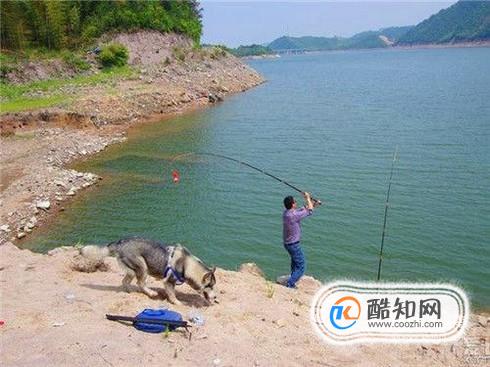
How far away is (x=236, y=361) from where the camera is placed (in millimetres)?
7738

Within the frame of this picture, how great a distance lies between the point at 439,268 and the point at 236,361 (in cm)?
939

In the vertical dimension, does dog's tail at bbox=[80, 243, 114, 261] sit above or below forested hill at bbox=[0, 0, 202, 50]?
below

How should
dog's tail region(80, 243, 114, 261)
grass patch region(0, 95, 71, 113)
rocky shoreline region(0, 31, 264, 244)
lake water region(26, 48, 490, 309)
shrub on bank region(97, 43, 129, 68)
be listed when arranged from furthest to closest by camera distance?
shrub on bank region(97, 43, 129, 68)
grass patch region(0, 95, 71, 113)
rocky shoreline region(0, 31, 264, 244)
lake water region(26, 48, 490, 309)
dog's tail region(80, 243, 114, 261)

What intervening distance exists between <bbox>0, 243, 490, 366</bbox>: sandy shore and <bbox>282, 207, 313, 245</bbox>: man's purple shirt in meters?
1.26

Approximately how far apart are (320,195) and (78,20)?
50339 millimetres

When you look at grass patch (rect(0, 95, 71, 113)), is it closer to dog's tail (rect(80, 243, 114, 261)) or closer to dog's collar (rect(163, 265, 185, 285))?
dog's tail (rect(80, 243, 114, 261))

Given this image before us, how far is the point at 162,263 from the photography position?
9.75 m

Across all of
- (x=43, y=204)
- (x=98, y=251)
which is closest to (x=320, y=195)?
(x=43, y=204)

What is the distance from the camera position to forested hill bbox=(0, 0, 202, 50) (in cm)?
5244

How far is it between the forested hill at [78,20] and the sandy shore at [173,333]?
48861 millimetres

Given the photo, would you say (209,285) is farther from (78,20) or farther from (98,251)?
(78,20)

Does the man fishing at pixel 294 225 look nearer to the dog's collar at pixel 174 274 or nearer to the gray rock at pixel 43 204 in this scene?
the dog's collar at pixel 174 274

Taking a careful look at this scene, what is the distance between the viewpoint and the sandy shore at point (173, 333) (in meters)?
7.59

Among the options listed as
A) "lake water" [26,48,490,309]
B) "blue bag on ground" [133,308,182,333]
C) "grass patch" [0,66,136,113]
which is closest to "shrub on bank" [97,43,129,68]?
"grass patch" [0,66,136,113]
